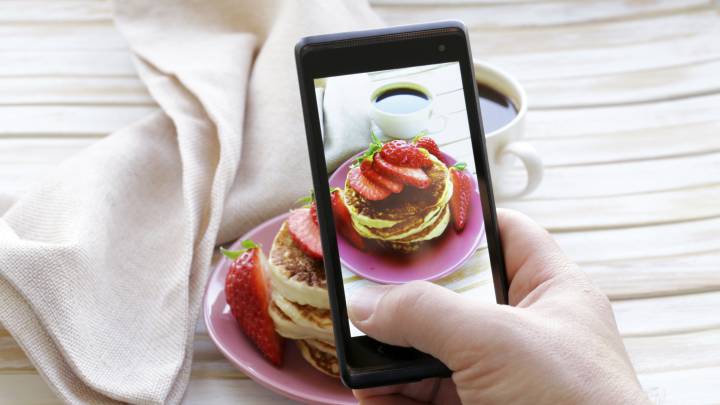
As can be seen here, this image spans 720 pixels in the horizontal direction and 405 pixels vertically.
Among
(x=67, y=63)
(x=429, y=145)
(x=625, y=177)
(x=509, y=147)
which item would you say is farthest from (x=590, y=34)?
(x=67, y=63)

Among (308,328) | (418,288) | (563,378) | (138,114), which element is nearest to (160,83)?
(138,114)

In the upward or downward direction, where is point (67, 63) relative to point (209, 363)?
upward

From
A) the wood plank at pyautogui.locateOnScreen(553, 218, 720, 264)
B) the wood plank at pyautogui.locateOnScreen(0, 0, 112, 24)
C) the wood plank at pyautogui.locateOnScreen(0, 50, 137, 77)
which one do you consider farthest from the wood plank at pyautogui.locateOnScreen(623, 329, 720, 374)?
the wood plank at pyautogui.locateOnScreen(0, 0, 112, 24)

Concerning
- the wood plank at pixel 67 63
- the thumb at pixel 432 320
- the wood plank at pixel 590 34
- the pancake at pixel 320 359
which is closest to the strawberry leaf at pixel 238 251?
the pancake at pixel 320 359

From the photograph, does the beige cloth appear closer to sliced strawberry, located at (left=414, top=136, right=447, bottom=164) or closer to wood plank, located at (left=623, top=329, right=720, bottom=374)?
sliced strawberry, located at (left=414, top=136, right=447, bottom=164)

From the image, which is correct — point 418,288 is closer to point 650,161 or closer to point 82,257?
point 82,257

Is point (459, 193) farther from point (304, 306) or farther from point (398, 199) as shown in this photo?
point (304, 306)

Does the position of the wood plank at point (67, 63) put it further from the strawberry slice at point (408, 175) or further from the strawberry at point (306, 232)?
the strawberry slice at point (408, 175)
